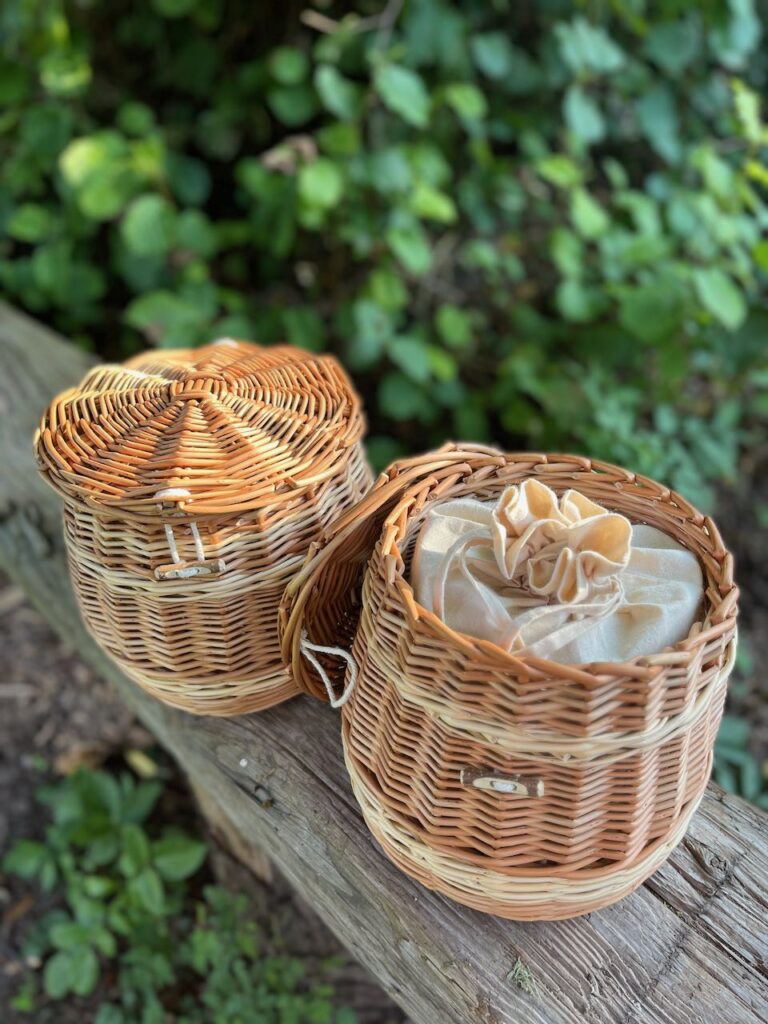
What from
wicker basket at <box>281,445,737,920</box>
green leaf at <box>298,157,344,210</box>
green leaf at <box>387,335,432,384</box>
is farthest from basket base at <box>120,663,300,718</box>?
green leaf at <box>298,157,344,210</box>

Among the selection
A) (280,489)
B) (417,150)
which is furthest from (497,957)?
(417,150)

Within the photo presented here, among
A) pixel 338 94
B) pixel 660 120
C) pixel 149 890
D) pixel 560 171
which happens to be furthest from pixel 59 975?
pixel 660 120

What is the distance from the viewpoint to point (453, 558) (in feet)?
2.48

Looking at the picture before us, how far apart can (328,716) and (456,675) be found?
43 centimetres

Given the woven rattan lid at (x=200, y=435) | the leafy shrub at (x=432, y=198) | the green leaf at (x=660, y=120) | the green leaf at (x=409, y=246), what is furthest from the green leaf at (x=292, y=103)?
the woven rattan lid at (x=200, y=435)

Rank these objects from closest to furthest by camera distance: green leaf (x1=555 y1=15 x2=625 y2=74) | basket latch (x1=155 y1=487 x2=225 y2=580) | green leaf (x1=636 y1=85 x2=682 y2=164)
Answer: basket latch (x1=155 y1=487 x2=225 y2=580)
green leaf (x1=555 y1=15 x2=625 y2=74)
green leaf (x1=636 y1=85 x2=682 y2=164)

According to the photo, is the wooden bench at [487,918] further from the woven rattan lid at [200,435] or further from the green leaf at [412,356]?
the green leaf at [412,356]

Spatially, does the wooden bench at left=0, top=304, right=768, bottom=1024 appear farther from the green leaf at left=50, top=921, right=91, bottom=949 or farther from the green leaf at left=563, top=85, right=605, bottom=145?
the green leaf at left=563, top=85, right=605, bottom=145

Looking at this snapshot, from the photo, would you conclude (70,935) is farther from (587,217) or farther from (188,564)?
(587,217)

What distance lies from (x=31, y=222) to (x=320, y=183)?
2.79ft

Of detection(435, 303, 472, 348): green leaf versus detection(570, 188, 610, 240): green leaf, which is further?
detection(435, 303, 472, 348): green leaf

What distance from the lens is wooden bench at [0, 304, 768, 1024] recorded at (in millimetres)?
806

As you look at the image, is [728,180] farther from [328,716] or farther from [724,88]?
[328,716]

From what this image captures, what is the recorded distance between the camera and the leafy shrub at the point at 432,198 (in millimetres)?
1836
